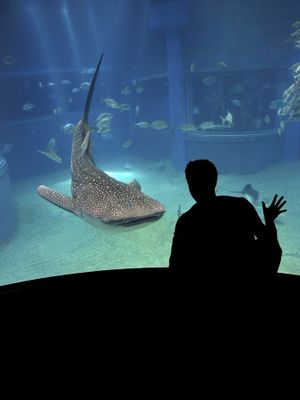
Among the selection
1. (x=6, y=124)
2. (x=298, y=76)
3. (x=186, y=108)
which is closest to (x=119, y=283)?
(x=298, y=76)

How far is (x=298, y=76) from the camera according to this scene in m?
10.9

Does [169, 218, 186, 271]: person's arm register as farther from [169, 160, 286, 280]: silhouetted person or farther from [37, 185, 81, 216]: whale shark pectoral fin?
[37, 185, 81, 216]: whale shark pectoral fin

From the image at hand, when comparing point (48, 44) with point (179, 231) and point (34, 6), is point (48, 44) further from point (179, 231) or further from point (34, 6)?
point (179, 231)

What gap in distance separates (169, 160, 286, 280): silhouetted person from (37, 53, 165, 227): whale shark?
40.5 inches

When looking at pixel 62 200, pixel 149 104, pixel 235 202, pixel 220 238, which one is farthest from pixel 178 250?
pixel 149 104

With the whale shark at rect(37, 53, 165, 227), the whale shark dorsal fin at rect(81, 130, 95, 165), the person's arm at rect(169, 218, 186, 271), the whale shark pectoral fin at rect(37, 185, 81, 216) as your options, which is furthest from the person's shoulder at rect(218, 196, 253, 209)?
the whale shark dorsal fin at rect(81, 130, 95, 165)

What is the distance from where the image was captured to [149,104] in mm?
21531

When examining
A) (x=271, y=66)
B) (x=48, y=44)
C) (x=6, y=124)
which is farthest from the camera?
(x=48, y=44)

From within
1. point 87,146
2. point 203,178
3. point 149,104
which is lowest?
point 149,104

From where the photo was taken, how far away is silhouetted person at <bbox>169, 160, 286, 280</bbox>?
4.93 ft

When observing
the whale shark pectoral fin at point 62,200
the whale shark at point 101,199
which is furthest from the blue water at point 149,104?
the whale shark at point 101,199

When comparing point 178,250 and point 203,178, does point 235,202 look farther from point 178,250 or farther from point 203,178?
point 178,250

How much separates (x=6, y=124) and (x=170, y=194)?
12.1 meters

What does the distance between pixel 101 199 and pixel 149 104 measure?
19638 millimetres
